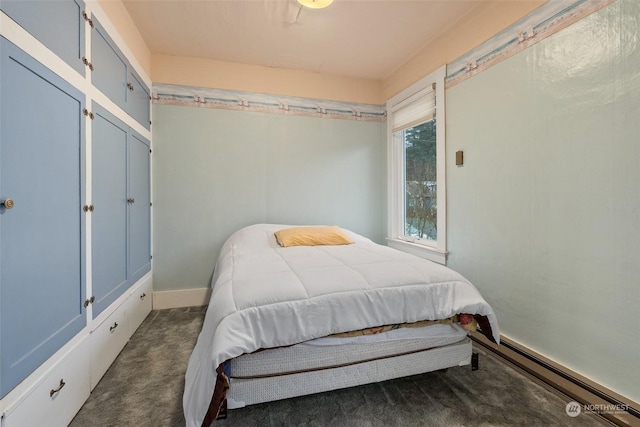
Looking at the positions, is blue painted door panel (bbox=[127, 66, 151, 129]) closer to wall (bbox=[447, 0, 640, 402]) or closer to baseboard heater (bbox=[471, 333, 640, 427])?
wall (bbox=[447, 0, 640, 402])

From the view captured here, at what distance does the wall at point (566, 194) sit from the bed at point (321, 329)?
19.7 inches

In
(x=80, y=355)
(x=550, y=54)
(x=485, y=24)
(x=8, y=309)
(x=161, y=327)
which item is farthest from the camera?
(x=161, y=327)

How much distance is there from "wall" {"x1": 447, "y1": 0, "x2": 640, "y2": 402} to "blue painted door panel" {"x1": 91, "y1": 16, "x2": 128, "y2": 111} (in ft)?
8.46

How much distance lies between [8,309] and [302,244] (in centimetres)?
169

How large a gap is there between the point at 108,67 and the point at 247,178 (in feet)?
4.84

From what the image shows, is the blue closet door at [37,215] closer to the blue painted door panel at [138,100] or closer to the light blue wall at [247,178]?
the blue painted door panel at [138,100]

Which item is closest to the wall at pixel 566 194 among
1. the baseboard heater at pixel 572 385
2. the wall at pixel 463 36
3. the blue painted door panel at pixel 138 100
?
the baseboard heater at pixel 572 385

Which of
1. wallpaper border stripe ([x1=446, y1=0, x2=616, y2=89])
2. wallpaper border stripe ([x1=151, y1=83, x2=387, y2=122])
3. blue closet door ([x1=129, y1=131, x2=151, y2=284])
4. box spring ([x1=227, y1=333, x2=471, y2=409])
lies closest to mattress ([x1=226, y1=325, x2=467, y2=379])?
box spring ([x1=227, y1=333, x2=471, y2=409])

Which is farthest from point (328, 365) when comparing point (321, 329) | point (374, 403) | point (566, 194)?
point (566, 194)

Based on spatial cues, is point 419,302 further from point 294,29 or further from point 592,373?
point 294,29

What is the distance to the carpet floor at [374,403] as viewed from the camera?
1327 mm

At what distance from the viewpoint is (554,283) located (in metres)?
1.64

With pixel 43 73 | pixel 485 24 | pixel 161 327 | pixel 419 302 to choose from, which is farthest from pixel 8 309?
pixel 485 24

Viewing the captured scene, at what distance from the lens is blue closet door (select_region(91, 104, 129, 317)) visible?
62.8 inches
